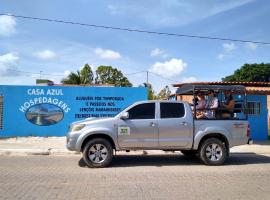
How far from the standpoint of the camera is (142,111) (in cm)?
1116

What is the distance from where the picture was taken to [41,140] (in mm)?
17562

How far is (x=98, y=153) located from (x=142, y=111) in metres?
1.75

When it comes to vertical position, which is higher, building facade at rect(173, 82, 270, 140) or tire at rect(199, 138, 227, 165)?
building facade at rect(173, 82, 270, 140)

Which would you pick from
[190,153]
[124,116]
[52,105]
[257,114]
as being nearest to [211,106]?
[190,153]

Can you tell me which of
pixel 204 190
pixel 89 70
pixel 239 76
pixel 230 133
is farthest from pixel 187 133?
pixel 239 76

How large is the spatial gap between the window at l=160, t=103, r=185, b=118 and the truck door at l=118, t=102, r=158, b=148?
0.36 m

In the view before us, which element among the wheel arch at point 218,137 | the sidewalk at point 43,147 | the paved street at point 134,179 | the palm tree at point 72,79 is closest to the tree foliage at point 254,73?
the palm tree at point 72,79

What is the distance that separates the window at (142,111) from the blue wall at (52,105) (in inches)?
310

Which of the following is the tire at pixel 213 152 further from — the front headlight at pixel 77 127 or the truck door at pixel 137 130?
the front headlight at pixel 77 127

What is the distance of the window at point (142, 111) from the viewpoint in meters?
11.1

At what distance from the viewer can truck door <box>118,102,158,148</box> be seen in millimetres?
10867

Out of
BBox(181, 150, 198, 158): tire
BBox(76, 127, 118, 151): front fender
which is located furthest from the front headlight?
BBox(181, 150, 198, 158): tire

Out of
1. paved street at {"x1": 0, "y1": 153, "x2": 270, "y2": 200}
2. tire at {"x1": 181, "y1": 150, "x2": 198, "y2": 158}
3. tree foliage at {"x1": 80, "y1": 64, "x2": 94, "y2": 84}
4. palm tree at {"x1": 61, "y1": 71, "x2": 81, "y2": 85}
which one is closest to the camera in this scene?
paved street at {"x1": 0, "y1": 153, "x2": 270, "y2": 200}

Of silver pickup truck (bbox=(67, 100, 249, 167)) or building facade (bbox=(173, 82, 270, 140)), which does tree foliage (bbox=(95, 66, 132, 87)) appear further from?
silver pickup truck (bbox=(67, 100, 249, 167))
